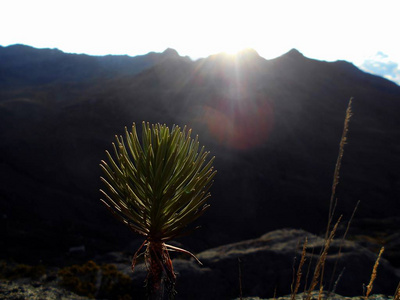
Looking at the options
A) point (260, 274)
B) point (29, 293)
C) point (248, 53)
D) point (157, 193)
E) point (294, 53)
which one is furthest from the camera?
point (294, 53)

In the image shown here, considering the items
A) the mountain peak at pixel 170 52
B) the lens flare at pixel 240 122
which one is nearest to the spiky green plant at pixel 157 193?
the lens flare at pixel 240 122

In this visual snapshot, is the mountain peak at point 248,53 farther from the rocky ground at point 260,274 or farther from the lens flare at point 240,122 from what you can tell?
the rocky ground at point 260,274

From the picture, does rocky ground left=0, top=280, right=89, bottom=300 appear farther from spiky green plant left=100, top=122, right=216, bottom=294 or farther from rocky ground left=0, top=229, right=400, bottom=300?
spiky green plant left=100, top=122, right=216, bottom=294

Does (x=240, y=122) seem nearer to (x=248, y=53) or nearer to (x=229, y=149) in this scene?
(x=229, y=149)

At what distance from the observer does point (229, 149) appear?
3062 cm

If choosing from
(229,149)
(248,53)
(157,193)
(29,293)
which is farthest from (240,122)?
(157,193)

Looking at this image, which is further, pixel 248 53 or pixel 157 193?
pixel 248 53

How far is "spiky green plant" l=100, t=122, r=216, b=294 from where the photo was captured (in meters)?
1.55

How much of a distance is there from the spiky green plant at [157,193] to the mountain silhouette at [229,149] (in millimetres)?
16740

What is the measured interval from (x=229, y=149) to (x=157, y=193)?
95.8 ft

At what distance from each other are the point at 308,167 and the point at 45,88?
6564 cm

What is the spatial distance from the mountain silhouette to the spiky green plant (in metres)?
16.7

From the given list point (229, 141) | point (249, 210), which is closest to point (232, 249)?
point (249, 210)

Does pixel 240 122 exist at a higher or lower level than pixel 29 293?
higher
